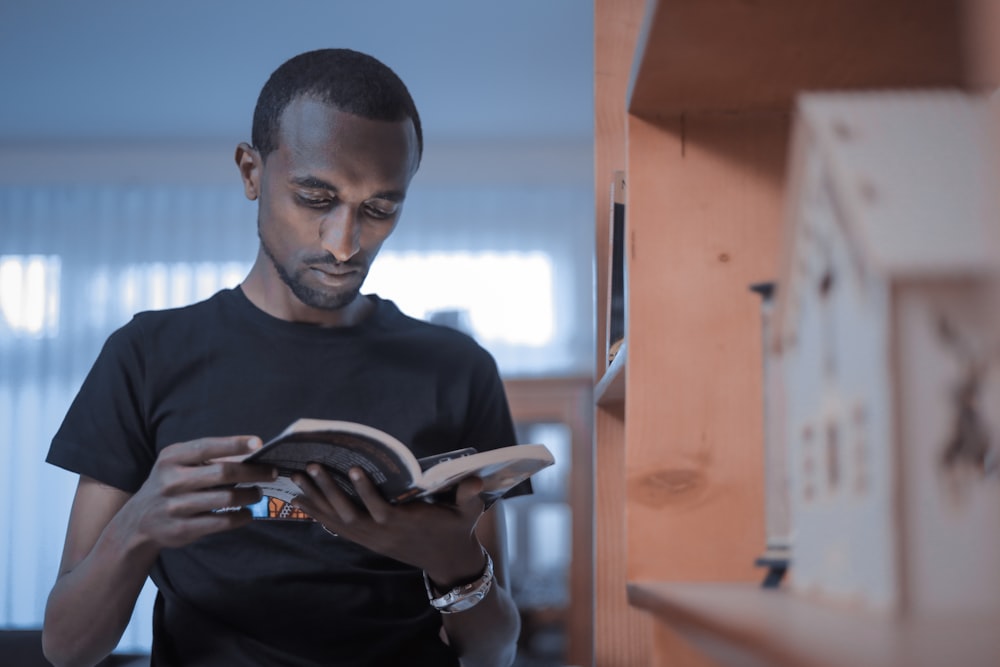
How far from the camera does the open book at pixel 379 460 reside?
0.80 meters

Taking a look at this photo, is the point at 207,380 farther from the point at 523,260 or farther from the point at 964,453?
the point at 523,260

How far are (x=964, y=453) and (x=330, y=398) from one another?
0.99 m

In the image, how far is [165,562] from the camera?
1.23 metres

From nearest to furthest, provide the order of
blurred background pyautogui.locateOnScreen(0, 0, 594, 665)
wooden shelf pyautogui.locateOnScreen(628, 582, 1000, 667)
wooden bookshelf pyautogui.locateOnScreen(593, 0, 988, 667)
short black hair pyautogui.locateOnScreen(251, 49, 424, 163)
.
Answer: wooden shelf pyautogui.locateOnScreen(628, 582, 1000, 667), wooden bookshelf pyautogui.locateOnScreen(593, 0, 988, 667), short black hair pyautogui.locateOnScreen(251, 49, 424, 163), blurred background pyautogui.locateOnScreen(0, 0, 594, 665)

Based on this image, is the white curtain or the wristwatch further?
the white curtain

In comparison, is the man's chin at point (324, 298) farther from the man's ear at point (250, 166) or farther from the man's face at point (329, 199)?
the man's ear at point (250, 166)

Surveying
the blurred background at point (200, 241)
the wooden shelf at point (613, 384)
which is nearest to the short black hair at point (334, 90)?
the wooden shelf at point (613, 384)

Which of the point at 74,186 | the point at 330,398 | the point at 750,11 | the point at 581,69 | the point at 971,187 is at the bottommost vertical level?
the point at 330,398

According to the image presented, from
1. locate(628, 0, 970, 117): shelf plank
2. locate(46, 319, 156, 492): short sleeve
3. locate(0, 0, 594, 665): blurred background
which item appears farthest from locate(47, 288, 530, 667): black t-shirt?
locate(0, 0, 594, 665): blurred background

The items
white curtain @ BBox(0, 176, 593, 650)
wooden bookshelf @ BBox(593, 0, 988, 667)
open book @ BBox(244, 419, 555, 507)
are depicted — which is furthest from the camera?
white curtain @ BBox(0, 176, 593, 650)

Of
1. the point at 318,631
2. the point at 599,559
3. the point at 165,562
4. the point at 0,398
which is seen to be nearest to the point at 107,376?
the point at 165,562

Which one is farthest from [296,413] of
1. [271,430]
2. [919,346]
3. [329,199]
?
[919,346]

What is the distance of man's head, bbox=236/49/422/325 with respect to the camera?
1.24 m

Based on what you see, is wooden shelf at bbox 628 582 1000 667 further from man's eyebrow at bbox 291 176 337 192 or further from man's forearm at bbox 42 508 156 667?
man's eyebrow at bbox 291 176 337 192
